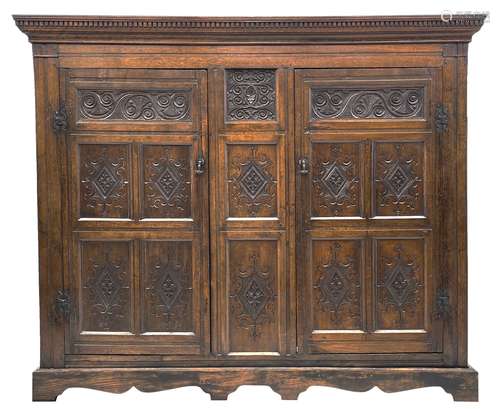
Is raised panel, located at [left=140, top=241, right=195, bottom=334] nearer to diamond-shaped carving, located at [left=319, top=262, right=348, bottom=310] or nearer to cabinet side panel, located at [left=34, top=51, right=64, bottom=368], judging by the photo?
cabinet side panel, located at [left=34, top=51, right=64, bottom=368]

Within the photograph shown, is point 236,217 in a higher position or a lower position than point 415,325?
higher

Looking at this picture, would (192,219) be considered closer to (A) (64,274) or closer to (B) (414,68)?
(A) (64,274)

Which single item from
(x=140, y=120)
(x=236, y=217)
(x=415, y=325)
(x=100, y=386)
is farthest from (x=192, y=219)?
(x=415, y=325)

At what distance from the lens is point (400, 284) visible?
212 inches

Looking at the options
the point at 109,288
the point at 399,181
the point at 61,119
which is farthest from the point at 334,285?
the point at 61,119

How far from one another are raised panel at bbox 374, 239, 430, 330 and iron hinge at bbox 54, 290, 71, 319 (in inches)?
75.2

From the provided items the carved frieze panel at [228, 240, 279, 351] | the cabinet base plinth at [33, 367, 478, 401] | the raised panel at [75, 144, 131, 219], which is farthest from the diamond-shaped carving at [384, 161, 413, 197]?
the raised panel at [75, 144, 131, 219]

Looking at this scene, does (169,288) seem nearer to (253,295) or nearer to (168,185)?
(253,295)

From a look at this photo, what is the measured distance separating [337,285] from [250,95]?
1288 mm

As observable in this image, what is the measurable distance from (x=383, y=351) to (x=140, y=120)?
81.5 inches

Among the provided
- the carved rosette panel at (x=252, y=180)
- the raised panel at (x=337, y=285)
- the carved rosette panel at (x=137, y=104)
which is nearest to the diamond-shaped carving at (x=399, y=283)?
the raised panel at (x=337, y=285)

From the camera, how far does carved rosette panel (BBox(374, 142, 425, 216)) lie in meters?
5.35

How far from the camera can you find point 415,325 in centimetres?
540

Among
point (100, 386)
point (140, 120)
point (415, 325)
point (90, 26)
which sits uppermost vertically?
point (90, 26)
